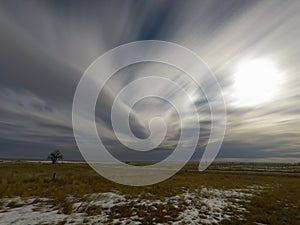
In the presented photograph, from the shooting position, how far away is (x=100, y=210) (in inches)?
471

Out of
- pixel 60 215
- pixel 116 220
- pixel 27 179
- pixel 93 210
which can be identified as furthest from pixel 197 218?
pixel 27 179

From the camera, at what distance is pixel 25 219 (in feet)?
32.3

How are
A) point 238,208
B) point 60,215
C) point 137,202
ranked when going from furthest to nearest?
point 137,202, point 238,208, point 60,215

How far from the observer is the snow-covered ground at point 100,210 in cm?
1006

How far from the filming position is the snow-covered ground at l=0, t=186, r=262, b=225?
33.0 feet

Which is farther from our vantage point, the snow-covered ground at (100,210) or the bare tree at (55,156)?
the bare tree at (55,156)

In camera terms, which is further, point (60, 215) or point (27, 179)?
point (27, 179)

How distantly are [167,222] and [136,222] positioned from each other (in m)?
1.70

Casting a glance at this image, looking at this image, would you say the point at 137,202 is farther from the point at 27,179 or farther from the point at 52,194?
the point at 27,179

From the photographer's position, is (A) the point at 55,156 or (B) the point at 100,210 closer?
(B) the point at 100,210

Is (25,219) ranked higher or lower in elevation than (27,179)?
lower

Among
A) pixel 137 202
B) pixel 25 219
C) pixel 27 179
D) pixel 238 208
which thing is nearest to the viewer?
pixel 25 219

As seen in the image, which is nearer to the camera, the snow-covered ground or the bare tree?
the snow-covered ground

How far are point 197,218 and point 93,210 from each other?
6.50m
